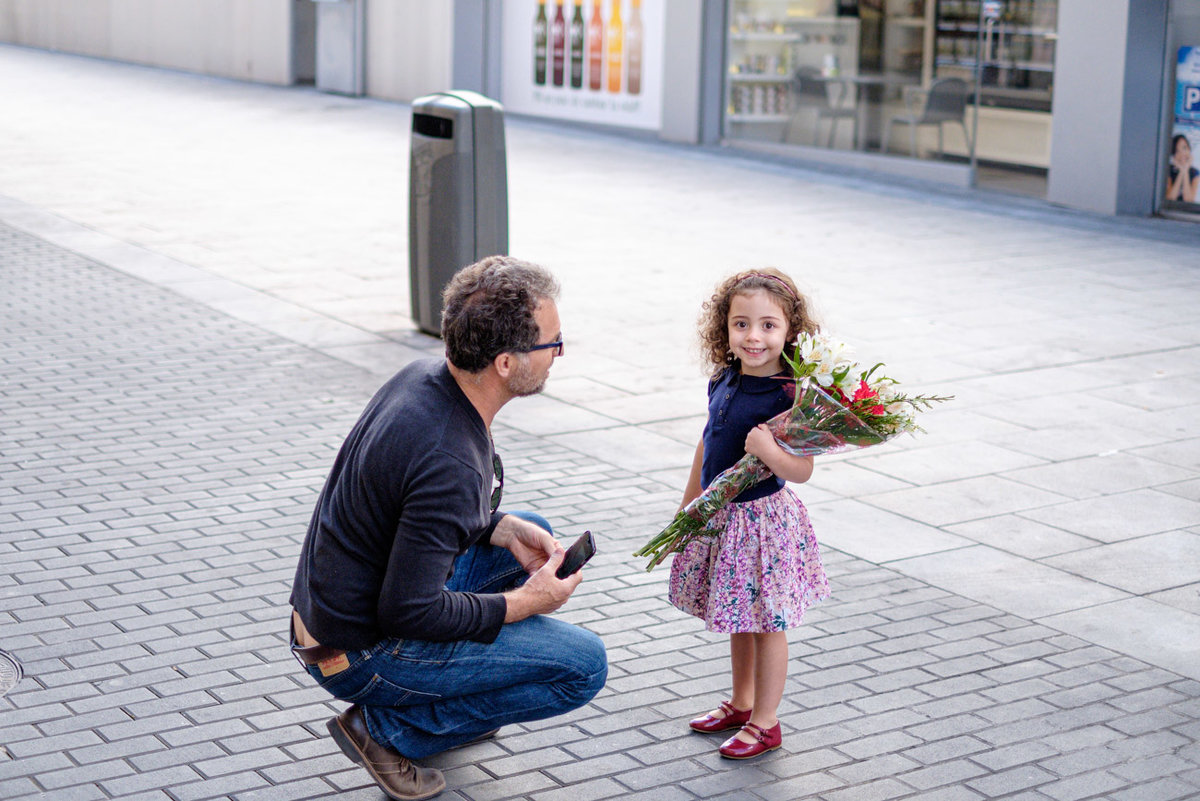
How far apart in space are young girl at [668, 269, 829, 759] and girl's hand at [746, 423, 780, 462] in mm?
11

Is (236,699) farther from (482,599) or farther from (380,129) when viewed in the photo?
(380,129)

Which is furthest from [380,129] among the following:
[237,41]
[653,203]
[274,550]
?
[274,550]

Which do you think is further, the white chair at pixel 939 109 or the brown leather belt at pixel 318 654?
the white chair at pixel 939 109

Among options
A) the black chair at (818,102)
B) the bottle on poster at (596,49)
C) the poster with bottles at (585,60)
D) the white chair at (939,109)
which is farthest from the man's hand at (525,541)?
the bottle on poster at (596,49)

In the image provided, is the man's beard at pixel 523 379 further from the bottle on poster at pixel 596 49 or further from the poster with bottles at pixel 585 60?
the bottle on poster at pixel 596 49

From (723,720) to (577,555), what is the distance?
0.81 meters

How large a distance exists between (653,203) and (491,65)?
882 cm

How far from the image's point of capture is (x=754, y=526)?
3.90 meters

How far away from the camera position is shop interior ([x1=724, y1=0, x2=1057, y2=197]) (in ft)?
48.8

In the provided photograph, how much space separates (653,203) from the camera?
14023 millimetres

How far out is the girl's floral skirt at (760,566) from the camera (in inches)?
152

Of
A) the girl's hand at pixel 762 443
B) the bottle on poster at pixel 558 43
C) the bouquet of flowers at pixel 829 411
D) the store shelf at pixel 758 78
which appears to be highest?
the bottle on poster at pixel 558 43

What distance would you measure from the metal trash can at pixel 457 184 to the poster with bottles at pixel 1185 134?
24.7 ft

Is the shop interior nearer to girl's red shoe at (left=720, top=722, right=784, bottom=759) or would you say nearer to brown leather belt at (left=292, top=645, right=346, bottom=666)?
girl's red shoe at (left=720, top=722, right=784, bottom=759)
